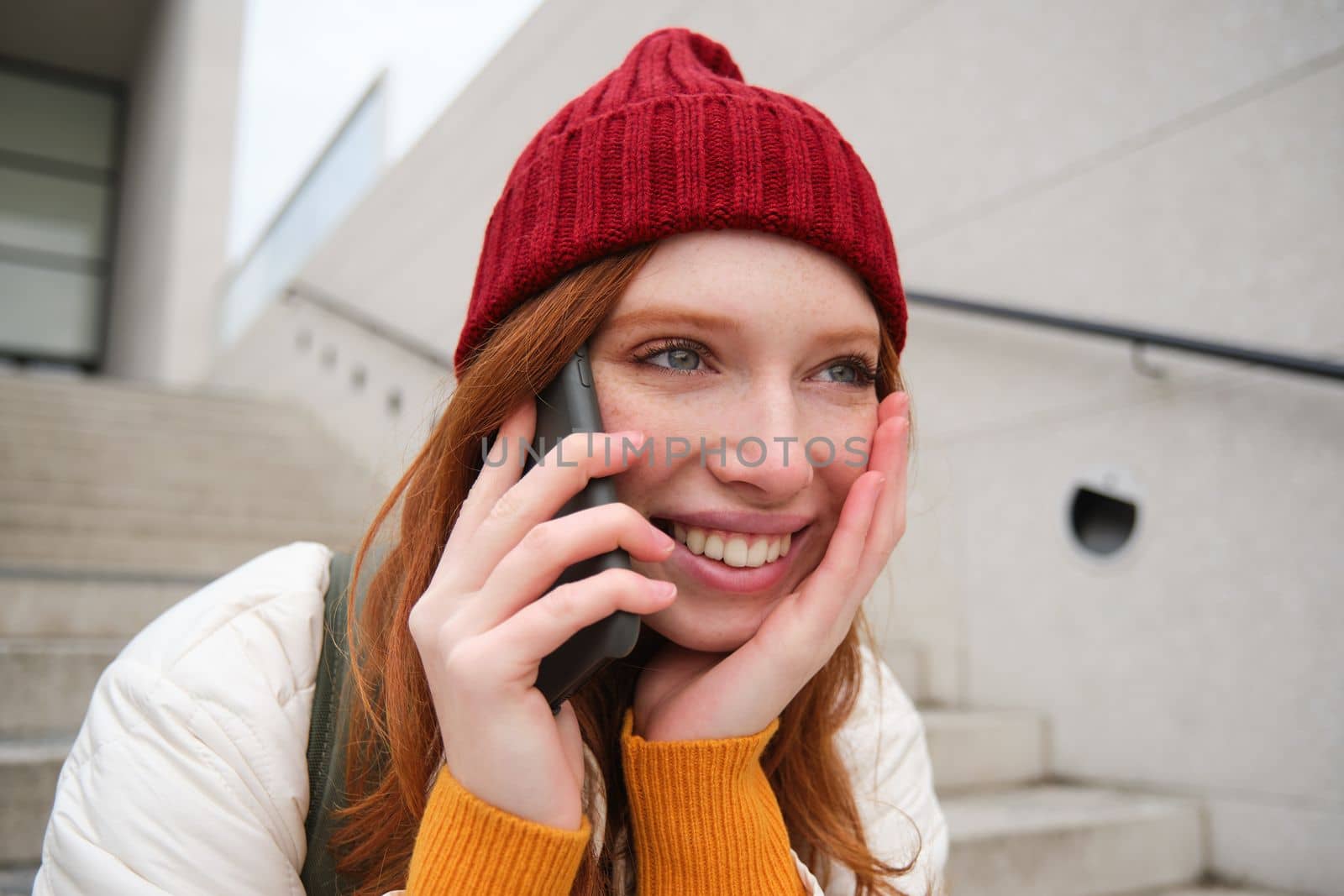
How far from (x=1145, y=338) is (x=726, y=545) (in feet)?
5.28

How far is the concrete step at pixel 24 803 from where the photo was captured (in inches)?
62.6

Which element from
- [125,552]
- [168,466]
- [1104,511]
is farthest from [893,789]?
[168,466]

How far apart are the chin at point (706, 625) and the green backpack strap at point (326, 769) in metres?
0.35

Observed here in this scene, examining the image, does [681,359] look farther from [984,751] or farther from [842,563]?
[984,751]

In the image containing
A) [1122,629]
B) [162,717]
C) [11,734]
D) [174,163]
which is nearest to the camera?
[162,717]

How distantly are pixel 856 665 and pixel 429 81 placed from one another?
17.1ft

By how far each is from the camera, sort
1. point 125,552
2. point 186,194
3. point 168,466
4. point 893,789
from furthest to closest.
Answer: point 186,194
point 168,466
point 125,552
point 893,789

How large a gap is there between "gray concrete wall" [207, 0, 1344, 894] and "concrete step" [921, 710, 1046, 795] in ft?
0.29

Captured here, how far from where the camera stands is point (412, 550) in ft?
3.60

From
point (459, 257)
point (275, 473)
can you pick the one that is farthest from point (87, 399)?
point (459, 257)

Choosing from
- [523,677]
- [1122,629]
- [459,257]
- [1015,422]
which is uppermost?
[459,257]

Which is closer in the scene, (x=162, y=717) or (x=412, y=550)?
(x=162, y=717)

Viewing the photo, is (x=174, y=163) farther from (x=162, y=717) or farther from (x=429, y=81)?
(x=162, y=717)

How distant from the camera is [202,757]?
89 cm
